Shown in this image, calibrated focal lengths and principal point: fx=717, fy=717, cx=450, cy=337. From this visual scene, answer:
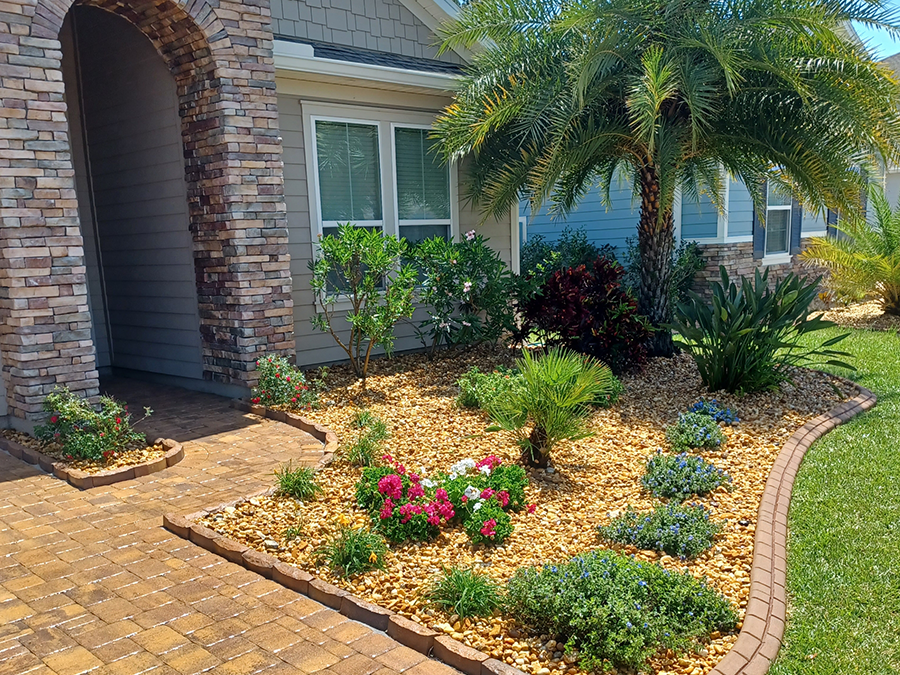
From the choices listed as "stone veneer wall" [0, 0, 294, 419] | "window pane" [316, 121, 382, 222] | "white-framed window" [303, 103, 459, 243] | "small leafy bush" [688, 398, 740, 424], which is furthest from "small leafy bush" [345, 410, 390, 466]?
"window pane" [316, 121, 382, 222]

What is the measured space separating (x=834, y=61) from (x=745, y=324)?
114 inches

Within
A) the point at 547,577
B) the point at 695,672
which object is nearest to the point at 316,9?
the point at 547,577

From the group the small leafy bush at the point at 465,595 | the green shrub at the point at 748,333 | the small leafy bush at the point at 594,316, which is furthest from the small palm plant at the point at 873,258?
the small leafy bush at the point at 465,595

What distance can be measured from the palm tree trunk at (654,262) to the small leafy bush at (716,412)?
2.23 metres

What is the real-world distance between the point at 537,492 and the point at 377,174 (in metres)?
5.27

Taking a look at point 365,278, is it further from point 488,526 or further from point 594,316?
point 488,526

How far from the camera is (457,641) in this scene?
3225mm

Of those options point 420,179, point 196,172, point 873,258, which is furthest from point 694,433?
point 873,258

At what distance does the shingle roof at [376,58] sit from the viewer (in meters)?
8.25

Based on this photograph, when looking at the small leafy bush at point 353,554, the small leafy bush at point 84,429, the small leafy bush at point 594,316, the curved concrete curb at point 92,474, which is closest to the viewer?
the small leafy bush at point 353,554

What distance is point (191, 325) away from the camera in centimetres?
794

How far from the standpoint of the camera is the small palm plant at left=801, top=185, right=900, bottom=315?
11297 mm

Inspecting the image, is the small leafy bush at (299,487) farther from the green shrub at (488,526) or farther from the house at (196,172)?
the house at (196,172)

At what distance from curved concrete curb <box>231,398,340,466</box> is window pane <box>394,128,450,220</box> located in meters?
3.42
